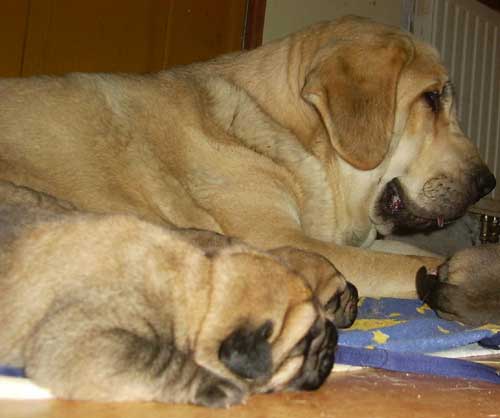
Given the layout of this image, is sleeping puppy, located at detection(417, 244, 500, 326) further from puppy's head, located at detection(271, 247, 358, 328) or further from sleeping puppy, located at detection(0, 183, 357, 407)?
sleeping puppy, located at detection(0, 183, 357, 407)

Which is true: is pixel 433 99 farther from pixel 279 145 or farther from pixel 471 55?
pixel 471 55

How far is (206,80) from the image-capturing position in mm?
2758

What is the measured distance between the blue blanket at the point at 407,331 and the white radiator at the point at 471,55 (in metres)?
3.60

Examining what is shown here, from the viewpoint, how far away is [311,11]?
4.92 metres

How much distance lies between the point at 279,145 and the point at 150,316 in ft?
4.59

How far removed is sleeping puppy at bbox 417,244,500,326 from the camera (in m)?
2.06

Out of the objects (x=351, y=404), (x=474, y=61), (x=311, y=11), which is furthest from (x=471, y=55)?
(x=351, y=404)

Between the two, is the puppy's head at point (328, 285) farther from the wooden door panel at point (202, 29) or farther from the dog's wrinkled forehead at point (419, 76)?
the wooden door panel at point (202, 29)

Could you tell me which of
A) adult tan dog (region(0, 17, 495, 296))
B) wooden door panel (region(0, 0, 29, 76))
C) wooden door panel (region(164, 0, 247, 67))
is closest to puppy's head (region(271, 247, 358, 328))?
adult tan dog (region(0, 17, 495, 296))

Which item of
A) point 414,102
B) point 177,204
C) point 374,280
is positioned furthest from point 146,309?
point 414,102

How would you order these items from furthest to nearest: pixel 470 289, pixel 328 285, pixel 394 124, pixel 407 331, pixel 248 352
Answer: pixel 394 124, pixel 470 289, pixel 407 331, pixel 328 285, pixel 248 352

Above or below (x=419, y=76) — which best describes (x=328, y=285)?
below

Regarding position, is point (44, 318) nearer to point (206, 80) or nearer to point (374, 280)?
point (374, 280)

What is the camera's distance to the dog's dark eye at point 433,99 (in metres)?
2.77
